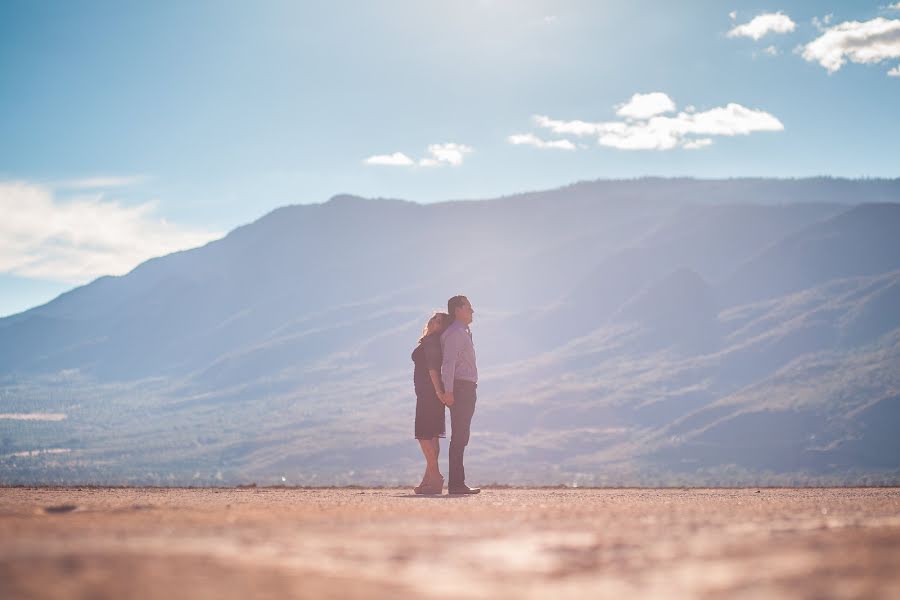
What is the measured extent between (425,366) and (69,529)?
937cm

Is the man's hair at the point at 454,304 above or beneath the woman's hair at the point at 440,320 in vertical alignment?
above

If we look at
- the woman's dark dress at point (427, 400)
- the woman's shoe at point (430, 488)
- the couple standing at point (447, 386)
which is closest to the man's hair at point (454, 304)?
the couple standing at point (447, 386)

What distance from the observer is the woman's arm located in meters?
14.5

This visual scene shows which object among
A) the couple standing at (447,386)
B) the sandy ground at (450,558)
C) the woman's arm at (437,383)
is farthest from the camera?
the woman's arm at (437,383)

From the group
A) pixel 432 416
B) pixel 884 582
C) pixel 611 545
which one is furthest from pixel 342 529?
pixel 432 416

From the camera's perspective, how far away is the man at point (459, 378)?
14359 millimetres

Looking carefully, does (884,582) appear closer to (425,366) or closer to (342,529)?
(342,529)

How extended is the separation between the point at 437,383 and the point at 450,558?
10.2 meters

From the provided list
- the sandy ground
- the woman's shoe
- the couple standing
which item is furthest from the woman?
the sandy ground

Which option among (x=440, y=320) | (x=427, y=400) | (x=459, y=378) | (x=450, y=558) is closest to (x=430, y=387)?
(x=427, y=400)

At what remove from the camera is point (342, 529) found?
5.88 metres

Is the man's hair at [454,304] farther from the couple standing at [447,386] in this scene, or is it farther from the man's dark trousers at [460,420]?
the man's dark trousers at [460,420]

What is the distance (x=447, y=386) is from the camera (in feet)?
47.0

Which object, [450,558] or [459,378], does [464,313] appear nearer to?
[459,378]
